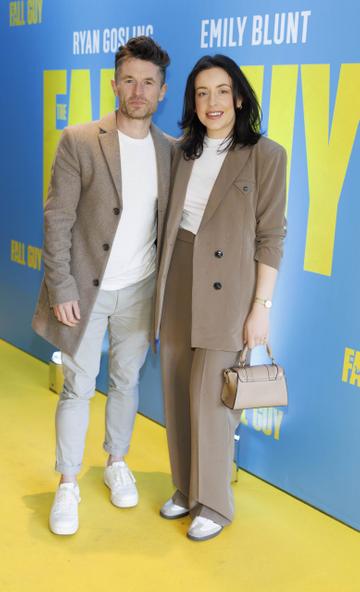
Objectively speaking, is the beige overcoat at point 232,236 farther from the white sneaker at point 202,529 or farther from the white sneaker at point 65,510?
the white sneaker at point 65,510

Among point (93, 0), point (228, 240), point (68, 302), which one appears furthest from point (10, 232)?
point (228, 240)

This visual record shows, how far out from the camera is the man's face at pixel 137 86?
8.13 feet

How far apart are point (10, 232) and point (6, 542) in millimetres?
2450

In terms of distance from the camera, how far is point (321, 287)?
281cm

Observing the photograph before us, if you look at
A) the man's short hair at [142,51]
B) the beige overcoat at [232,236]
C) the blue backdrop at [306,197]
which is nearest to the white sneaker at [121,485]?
the blue backdrop at [306,197]

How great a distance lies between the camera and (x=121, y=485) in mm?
2939

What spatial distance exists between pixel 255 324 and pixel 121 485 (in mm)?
896

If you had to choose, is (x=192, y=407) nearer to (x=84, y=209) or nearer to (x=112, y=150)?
(x=84, y=209)

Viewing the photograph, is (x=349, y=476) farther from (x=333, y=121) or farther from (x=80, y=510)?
(x=333, y=121)

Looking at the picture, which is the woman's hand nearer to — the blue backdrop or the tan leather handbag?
the tan leather handbag

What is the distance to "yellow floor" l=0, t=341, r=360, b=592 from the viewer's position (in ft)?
8.07

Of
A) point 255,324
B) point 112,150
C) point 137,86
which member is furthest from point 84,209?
point 255,324

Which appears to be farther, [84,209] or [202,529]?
[202,529]

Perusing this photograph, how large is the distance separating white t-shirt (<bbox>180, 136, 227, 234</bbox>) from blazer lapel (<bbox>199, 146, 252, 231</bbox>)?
4cm
